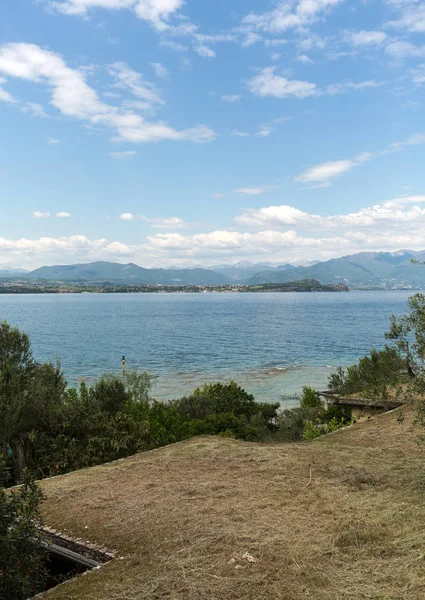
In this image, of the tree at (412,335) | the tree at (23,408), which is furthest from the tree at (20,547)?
the tree at (23,408)

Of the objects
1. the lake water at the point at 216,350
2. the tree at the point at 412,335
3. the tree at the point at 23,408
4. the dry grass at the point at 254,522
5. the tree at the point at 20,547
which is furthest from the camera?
the lake water at the point at 216,350

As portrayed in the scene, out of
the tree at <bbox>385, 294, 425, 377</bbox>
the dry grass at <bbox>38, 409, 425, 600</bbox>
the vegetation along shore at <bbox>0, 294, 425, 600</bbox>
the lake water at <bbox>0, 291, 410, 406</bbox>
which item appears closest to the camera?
the dry grass at <bbox>38, 409, 425, 600</bbox>

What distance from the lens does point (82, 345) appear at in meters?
82.4

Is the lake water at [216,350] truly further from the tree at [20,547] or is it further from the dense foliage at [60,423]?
the tree at [20,547]

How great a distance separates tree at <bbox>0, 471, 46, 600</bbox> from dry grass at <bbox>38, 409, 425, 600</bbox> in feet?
1.51

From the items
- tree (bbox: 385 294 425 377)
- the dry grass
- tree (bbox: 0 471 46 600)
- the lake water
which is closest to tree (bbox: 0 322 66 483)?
the dry grass

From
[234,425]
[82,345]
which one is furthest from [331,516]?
[82,345]

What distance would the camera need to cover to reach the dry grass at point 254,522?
5.57 metres

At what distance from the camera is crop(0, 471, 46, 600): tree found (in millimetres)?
5465

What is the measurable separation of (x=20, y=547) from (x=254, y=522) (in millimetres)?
3459

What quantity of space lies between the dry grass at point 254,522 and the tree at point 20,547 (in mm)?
461

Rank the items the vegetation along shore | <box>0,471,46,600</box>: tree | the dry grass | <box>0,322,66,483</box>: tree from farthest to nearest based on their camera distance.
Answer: <box>0,322,66,483</box>: tree
the vegetation along shore
the dry grass
<box>0,471,46,600</box>: tree

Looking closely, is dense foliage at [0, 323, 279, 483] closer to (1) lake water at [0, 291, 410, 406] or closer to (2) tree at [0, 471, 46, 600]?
(2) tree at [0, 471, 46, 600]

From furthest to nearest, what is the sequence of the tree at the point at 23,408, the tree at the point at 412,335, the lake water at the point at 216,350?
the lake water at the point at 216,350
the tree at the point at 23,408
the tree at the point at 412,335
